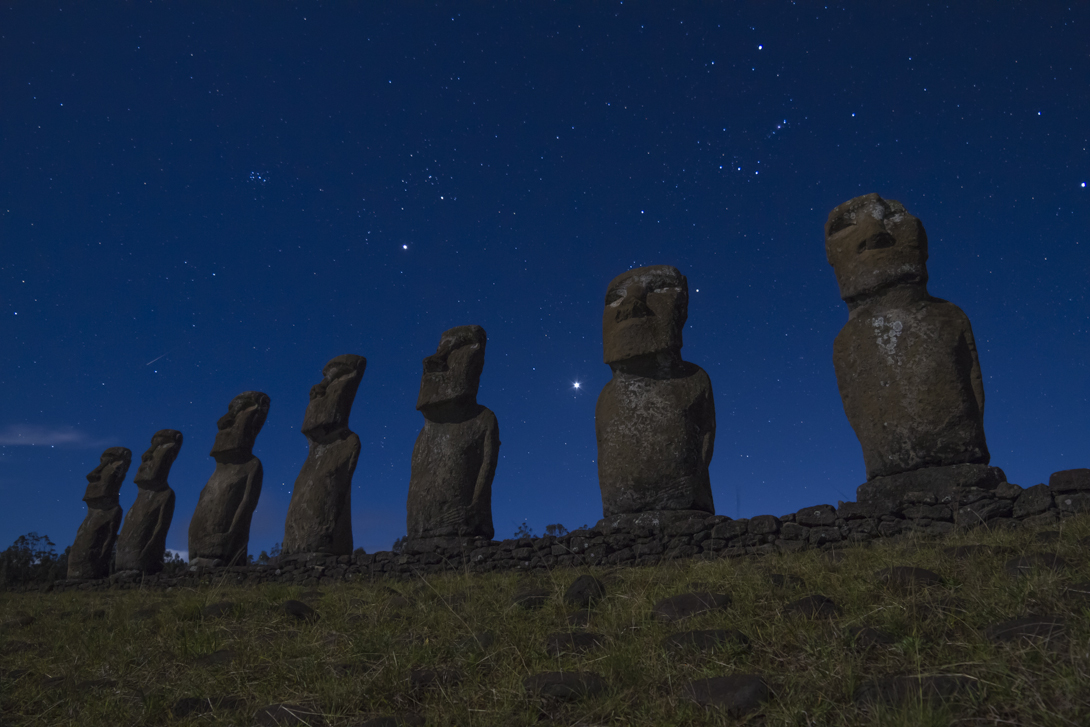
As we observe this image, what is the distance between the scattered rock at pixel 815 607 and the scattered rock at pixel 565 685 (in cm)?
Result: 123

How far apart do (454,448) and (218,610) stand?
5.32 metres

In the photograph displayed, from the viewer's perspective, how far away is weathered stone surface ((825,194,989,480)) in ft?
26.0

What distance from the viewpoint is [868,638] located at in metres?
3.54

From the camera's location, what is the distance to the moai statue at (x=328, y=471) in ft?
40.8

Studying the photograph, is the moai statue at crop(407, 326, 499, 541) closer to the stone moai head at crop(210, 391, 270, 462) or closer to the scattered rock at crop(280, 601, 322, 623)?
the scattered rock at crop(280, 601, 322, 623)

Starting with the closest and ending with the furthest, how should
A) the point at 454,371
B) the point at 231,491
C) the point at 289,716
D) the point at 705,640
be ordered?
1. the point at 289,716
2. the point at 705,640
3. the point at 454,371
4. the point at 231,491

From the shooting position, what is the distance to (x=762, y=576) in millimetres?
4980

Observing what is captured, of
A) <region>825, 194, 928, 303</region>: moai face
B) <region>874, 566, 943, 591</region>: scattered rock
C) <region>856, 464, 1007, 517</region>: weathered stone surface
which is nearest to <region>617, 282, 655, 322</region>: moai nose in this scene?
<region>825, 194, 928, 303</region>: moai face

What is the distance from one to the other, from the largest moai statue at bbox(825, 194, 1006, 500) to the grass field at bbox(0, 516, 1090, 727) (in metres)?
1.91

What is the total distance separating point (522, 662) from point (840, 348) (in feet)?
21.0

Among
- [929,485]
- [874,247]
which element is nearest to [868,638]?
[929,485]

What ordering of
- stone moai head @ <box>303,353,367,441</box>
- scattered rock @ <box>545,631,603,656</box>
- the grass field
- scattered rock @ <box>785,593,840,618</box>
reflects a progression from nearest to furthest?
the grass field < scattered rock @ <box>785,593,840,618</box> < scattered rock @ <box>545,631,603,656</box> < stone moai head @ <box>303,353,367,441</box>

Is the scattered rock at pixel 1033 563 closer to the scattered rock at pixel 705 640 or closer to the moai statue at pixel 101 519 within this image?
the scattered rock at pixel 705 640

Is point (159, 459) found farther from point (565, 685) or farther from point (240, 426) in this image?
point (565, 685)
